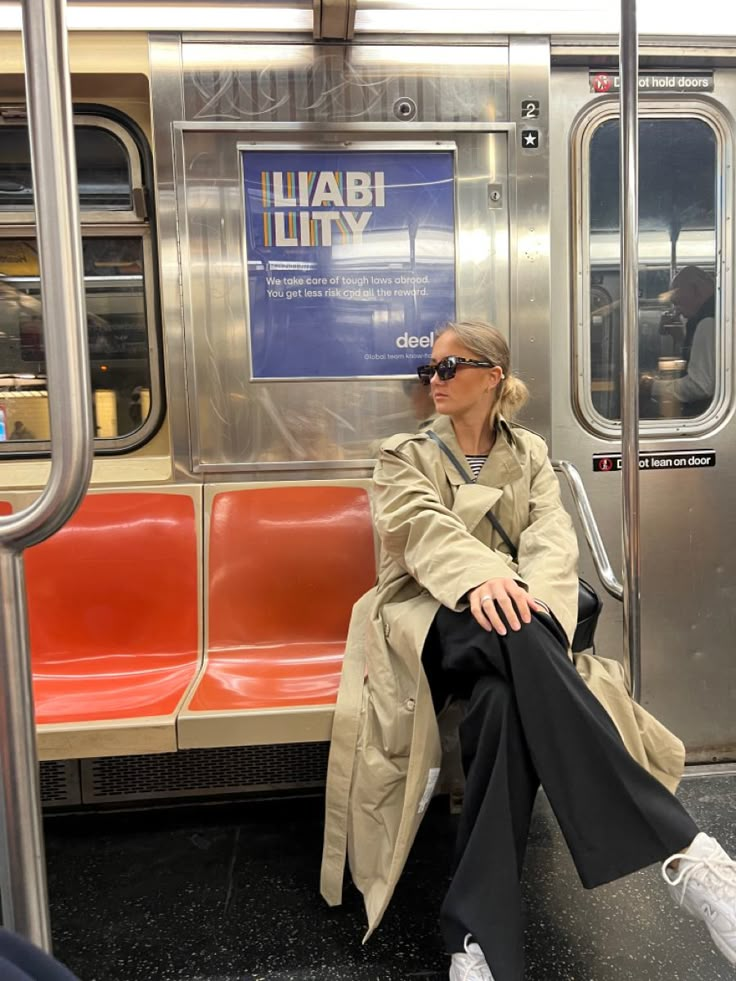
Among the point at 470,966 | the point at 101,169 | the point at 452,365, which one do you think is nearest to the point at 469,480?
the point at 452,365

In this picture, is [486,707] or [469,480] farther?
[469,480]

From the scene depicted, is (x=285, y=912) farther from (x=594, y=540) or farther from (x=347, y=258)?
(x=347, y=258)

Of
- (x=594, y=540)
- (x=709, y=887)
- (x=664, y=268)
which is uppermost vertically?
(x=664, y=268)

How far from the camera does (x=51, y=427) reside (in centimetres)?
91

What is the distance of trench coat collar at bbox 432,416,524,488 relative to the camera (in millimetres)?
2171

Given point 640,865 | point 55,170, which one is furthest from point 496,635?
point 55,170

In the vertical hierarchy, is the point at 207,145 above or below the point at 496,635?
above

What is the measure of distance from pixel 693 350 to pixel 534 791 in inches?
78.7

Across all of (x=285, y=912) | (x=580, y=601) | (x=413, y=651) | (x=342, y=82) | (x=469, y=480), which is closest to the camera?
(x=413, y=651)

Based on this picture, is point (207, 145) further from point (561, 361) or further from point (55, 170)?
point (55, 170)

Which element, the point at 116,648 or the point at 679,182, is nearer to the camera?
the point at 116,648

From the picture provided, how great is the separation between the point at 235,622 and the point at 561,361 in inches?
63.4

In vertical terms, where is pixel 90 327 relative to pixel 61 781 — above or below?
above

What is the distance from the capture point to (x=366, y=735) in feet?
6.06
